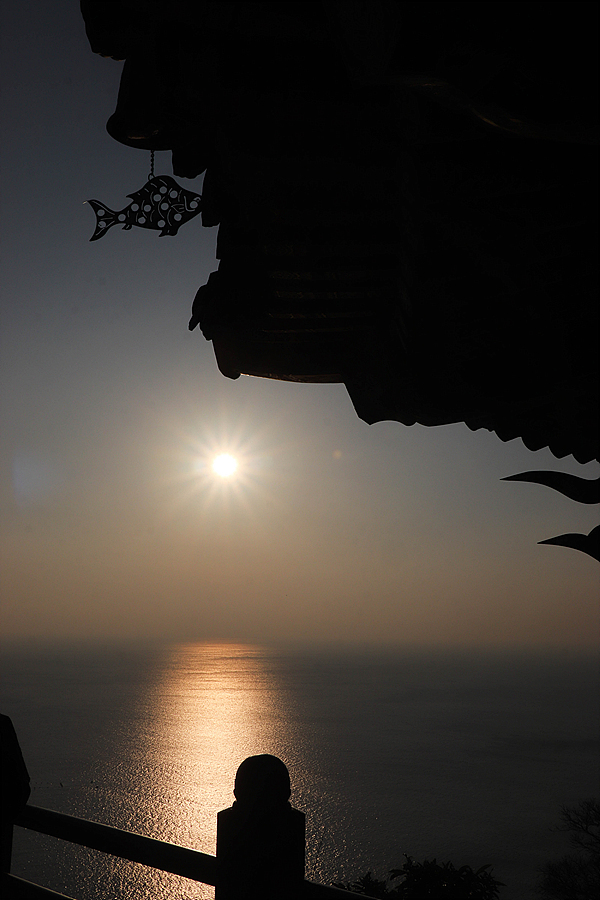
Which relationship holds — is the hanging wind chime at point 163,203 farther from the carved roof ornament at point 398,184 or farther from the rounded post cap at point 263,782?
the rounded post cap at point 263,782

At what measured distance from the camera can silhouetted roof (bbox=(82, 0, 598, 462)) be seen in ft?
4.92

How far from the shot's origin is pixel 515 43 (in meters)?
1.47

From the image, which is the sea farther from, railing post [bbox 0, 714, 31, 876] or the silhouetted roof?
the silhouetted roof

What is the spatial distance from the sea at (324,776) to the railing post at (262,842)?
4275 centimetres

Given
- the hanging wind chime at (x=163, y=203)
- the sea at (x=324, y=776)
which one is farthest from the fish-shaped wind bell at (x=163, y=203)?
the sea at (x=324, y=776)

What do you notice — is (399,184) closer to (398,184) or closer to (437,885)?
(398,184)

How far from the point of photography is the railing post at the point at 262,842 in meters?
2.24

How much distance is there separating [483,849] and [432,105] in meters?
86.5

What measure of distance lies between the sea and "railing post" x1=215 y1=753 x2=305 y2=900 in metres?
42.8

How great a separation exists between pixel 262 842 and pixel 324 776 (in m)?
106

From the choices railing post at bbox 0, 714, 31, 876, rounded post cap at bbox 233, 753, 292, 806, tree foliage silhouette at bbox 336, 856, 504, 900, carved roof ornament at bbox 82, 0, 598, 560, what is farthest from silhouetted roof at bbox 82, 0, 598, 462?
tree foliage silhouette at bbox 336, 856, 504, 900

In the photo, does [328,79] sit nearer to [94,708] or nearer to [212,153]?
[212,153]

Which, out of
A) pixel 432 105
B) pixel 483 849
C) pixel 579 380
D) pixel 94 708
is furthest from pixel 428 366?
pixel 94 708

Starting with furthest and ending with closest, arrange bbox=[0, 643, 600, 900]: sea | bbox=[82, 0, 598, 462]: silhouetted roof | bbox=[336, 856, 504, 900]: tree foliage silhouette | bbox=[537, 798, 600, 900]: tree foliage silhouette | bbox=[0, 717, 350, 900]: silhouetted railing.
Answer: bbox=[0, 643, 600, 900]: sea < bbox=[537, 798, 600, 900]: tree foliage silhouette < bbox=[336, 856, 504, 900]: tree foliage silhouette < bbox=[0, 717, 350, 900]: silhouetted railing < bbox=[82, 0, 598, 462]: silhouetted roof
